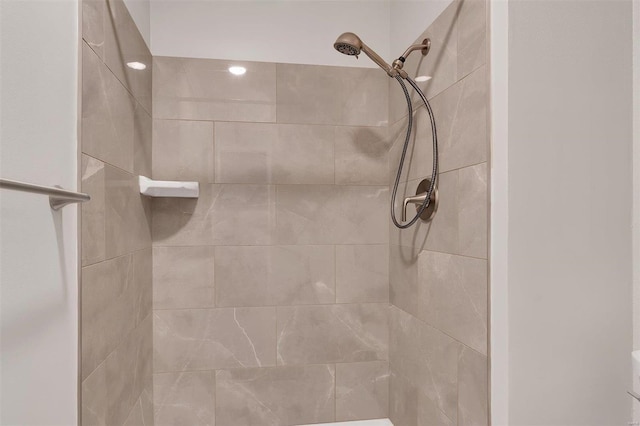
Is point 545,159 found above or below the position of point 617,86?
A: below

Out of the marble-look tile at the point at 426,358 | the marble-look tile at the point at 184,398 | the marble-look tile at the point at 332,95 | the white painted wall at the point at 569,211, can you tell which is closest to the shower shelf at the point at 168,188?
the marble-look tile at the point at 332,95

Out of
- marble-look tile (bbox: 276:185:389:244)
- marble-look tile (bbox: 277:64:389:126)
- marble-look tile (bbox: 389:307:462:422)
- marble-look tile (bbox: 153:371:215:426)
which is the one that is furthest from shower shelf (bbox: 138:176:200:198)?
marble-look tile (bbox: 389:307:462:422)

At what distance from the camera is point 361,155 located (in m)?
2.04

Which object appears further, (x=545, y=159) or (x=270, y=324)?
(x=270, y=324)

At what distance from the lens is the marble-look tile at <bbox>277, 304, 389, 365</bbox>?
198cm

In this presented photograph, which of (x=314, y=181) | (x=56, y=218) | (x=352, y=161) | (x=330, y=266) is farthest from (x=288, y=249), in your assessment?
(x=56, y=218)

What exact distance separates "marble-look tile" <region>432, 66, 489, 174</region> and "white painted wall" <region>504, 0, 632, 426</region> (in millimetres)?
104

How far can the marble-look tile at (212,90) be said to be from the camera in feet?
6.20

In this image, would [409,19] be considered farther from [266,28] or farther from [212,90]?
[212,90]

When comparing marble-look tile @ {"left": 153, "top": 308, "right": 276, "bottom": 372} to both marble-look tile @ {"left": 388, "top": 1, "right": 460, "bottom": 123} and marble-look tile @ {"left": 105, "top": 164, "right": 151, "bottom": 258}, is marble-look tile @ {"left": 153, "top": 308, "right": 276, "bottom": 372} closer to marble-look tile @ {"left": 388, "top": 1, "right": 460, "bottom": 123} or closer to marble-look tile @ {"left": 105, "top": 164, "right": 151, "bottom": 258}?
marble-look tile @ {"left": 105, "top": 164, "right": 151, "bottom": 258}

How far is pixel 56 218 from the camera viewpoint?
3.03 feet

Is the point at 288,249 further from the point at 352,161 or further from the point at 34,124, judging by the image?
the point at 34,124

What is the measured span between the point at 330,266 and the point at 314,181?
0.41 metres

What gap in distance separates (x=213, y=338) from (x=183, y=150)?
87 centimetres
